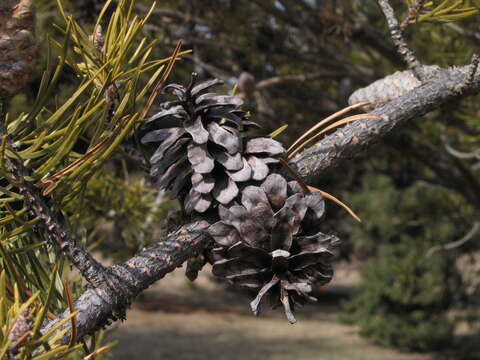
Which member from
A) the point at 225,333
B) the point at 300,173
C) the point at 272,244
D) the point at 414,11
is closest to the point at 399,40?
the point at 414,11

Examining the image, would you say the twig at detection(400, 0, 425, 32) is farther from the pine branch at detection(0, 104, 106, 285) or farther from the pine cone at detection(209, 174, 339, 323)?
the pine branch at detection(0, 104, 106, 285)

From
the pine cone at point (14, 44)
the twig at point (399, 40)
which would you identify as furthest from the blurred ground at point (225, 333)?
the pine cone at point (14, 44)

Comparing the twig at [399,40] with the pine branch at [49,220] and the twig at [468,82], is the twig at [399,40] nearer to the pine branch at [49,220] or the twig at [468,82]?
the twig at [468,82]

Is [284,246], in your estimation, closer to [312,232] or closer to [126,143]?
[312,232]

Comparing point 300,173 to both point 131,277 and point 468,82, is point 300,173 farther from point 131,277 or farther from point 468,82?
point 468,82

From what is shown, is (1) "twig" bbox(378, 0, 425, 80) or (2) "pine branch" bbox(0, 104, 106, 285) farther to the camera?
(1) "twig" bbox(378, 0, 425, 80)

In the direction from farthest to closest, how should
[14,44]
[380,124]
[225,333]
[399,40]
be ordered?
[225,333] < [399,40] < [380,124] < [14,44]

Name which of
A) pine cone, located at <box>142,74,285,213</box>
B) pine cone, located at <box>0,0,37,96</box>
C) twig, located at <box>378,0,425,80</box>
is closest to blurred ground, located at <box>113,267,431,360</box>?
twig, located at <box>378,0,425,80</box>
